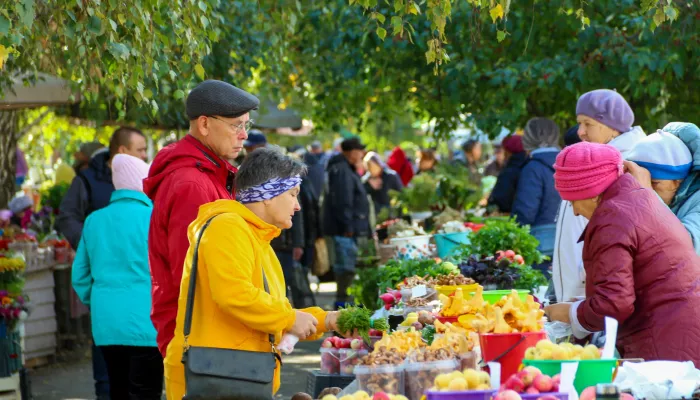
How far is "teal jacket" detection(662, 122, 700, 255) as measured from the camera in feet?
17.3

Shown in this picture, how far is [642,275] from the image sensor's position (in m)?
4.39

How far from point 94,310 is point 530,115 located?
6.01m

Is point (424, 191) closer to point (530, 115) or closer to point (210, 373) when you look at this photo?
point (530, 115)

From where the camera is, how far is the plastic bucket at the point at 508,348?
3.92m

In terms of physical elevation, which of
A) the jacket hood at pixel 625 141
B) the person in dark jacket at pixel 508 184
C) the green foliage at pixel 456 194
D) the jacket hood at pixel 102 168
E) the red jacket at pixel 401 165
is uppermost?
the jacket hood at pixel 625 141

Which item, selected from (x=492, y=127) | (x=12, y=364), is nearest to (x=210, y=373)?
(x=12, y=364)

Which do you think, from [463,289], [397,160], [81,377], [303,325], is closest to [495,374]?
[303,325]

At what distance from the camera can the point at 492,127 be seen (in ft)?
33.6

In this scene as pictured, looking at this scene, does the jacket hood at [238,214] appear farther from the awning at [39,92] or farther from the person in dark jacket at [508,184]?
the person in dark jacket at [508,184]

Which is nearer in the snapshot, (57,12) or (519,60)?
(57,12)

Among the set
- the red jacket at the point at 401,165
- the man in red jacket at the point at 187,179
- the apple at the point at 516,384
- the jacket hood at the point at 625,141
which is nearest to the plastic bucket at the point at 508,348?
the apple at the point at 516,384

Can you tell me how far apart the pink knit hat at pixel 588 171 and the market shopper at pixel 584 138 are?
1397mm

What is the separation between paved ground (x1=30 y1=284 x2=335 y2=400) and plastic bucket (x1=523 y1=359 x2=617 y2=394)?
585cm

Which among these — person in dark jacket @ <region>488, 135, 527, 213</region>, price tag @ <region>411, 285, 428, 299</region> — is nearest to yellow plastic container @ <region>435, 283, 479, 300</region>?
price tag @ <region>411, 285, 428, 299</region>
